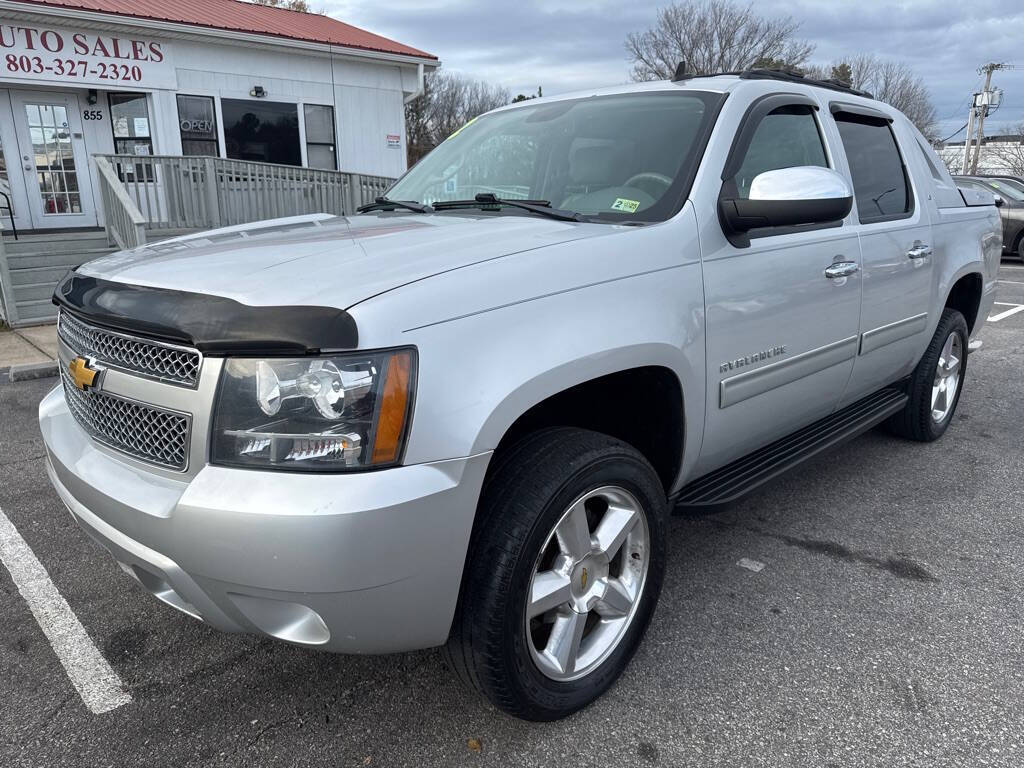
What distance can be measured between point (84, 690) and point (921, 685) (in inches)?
102

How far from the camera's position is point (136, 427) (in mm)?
1981

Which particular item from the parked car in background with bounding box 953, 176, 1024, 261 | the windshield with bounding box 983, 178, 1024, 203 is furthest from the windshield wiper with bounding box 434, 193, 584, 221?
the windshield with bounding box 983, 178, 1024, 203

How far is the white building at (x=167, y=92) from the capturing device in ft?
36.1

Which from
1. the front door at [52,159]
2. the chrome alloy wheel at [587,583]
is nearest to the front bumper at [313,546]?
the chrome alloy wheel at [587,583]

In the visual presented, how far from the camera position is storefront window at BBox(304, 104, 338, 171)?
44.8 ft

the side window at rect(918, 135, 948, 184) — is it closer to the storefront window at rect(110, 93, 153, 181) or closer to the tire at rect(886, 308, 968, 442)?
the tire at rect(886, 308, 968, 442)

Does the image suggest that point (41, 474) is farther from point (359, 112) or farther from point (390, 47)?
point (390, 47)

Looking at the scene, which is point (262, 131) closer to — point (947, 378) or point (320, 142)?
point (320, 142)

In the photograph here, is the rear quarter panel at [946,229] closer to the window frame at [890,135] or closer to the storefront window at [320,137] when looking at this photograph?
the window frame at [890,135]

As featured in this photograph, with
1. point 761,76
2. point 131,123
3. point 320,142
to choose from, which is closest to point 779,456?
point 761,76

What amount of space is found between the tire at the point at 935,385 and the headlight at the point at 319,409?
357 centimetres

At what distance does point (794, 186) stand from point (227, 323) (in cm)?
182

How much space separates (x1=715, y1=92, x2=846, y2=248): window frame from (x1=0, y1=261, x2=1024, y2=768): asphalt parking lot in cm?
135

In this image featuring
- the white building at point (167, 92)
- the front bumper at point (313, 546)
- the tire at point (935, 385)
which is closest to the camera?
the front bumper at point (313, 546)
